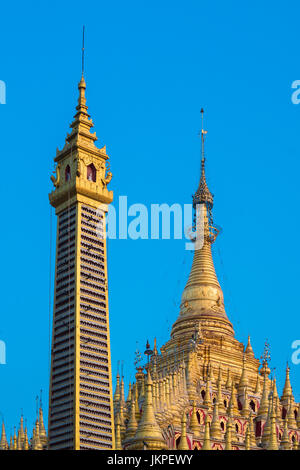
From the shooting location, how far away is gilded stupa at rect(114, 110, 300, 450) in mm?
105375

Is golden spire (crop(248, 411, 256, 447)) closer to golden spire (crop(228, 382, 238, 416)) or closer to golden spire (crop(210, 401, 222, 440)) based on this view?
golden spire (crop(228, 382, 238, 416))

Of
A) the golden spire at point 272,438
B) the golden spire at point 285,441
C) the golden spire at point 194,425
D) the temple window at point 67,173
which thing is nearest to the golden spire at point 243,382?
the golden spire at point 285,441

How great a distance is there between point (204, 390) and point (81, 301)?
72.1 ft

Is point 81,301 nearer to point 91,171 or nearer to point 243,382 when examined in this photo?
point 91,171

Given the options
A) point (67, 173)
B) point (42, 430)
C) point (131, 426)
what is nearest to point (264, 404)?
point (131, 426)

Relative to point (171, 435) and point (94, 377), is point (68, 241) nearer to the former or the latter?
point (94, 377)

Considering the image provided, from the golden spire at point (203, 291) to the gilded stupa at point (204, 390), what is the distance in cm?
12

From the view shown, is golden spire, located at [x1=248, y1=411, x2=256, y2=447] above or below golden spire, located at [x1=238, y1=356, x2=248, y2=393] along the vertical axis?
below

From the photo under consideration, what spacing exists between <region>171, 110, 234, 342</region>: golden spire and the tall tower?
1006 inches

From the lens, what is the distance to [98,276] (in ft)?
358

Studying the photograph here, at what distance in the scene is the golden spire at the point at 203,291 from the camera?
134000 millimetres

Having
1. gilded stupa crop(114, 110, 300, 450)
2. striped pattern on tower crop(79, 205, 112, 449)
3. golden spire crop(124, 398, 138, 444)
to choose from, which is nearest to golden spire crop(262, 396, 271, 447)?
gilded stupa crop(114, 110, 300, 450)

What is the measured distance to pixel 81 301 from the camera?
106m

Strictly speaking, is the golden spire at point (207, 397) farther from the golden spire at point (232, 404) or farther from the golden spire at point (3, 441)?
the golden spire at point (3, 441)
